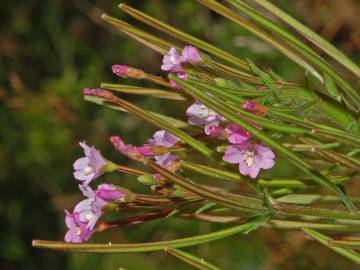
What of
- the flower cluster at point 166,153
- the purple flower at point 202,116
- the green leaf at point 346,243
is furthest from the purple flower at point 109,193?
the green leaf at point 346,243

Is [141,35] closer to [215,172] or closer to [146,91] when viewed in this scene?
[146,91]

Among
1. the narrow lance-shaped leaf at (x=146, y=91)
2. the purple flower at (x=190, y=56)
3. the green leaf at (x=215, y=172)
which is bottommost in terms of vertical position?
the green leaf at (x=215, y=172)

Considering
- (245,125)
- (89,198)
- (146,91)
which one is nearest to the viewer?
(245,125)

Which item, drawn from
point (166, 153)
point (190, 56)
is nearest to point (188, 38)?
point (190, 56)

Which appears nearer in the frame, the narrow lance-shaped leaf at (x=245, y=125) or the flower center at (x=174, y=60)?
the narrow lance-shaped leaf at (x=245, y=125)

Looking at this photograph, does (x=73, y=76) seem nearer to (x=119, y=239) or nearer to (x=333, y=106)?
(x=119, y=239)

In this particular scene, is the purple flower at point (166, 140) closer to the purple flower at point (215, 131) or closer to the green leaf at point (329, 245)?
the purple flower at point (215, 131)
